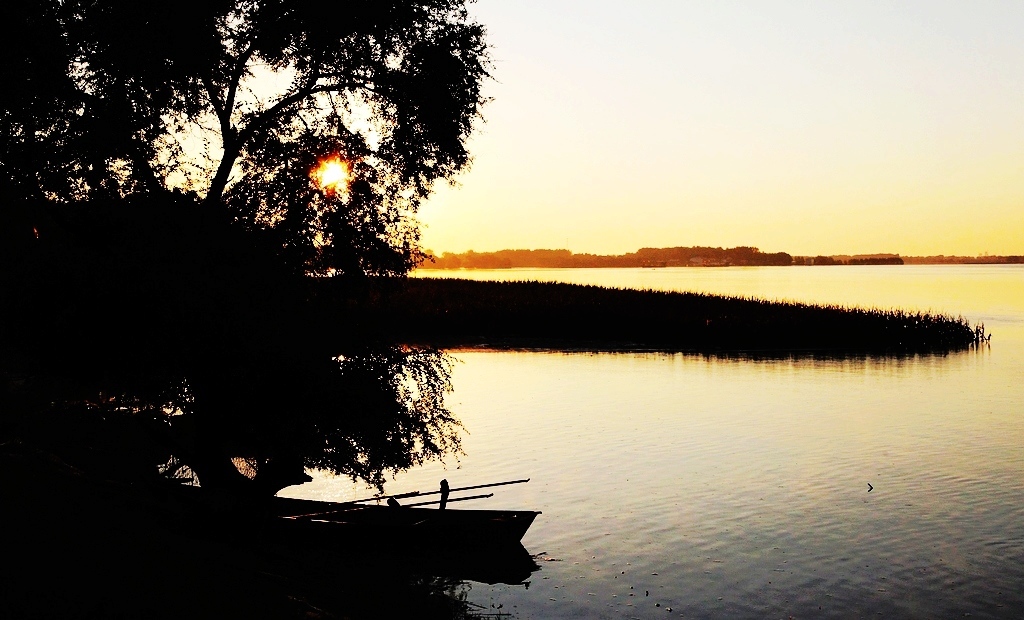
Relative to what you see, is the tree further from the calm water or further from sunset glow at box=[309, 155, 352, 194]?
the calm water

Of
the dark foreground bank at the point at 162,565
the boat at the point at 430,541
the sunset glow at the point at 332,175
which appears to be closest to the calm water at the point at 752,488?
the boat at the point at 430,541

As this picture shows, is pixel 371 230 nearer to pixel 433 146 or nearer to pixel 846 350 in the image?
pixel 433 146

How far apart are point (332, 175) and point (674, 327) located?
4973 centimetres

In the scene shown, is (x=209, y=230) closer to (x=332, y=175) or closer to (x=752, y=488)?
(x=332, y=175)

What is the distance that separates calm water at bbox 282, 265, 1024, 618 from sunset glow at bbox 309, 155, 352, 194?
25.3 ft

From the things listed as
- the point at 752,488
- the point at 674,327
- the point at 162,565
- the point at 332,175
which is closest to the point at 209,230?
the point at 332,175

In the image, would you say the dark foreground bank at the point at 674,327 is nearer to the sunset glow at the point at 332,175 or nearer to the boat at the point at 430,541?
the boat at the point at 430,541

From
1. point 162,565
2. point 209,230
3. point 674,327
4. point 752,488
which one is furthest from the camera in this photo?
point 674,327

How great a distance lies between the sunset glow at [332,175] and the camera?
17875 mm

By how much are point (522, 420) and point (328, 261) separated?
19835mm

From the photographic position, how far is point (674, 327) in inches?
2586

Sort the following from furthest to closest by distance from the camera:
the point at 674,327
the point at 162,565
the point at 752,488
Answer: the point at 674,327, the point at 752,488, the point at 162,565

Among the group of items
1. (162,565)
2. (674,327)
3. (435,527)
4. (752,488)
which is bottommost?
(752,488)

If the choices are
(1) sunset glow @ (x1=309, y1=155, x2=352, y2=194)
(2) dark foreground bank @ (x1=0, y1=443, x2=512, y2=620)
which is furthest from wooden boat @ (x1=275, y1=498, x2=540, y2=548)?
(1) sunset glow @ (x1=309, y1=155, x2=352, y2=194)
